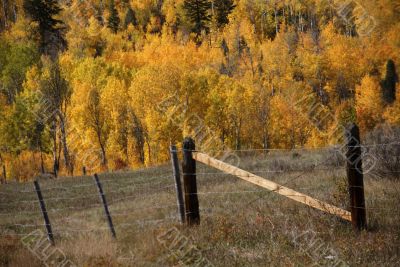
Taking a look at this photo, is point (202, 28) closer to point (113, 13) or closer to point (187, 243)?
point (113, 13)

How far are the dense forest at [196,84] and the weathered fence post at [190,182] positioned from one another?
1378 inches

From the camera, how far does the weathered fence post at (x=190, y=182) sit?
7.83 m

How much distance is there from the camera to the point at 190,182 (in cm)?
783

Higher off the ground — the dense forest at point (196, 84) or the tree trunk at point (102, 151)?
the dense forest at point (196, 84)

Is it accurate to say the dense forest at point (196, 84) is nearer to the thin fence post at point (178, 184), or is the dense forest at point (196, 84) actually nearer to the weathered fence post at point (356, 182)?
the thin fence post at point (178, 184)

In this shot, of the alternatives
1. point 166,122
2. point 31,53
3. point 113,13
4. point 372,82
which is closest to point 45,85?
point 166,122

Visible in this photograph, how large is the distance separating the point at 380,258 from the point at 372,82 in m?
64.3

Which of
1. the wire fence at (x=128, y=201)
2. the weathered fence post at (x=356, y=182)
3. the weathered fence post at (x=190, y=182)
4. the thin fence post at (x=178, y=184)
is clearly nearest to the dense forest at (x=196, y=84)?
the wire fence at (x=128, y=201)

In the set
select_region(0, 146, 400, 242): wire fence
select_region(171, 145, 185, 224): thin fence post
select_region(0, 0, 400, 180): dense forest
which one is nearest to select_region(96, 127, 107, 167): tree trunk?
select_region(0, 0, 400, 180): dense forest

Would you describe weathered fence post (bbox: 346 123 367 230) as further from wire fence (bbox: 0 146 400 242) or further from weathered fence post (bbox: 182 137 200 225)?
weathered fence post (bbox: 182 137 200 225)

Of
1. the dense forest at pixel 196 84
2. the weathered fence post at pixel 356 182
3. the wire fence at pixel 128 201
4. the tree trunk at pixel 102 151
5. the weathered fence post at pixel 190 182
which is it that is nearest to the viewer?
the weathered fence post at pixel 356 182

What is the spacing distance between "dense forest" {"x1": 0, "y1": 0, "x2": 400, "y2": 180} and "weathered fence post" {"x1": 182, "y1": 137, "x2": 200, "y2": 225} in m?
35.0

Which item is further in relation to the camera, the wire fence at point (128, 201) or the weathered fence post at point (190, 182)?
the wire fence at point (128, 201)

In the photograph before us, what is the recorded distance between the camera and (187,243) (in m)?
6.88
